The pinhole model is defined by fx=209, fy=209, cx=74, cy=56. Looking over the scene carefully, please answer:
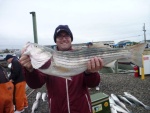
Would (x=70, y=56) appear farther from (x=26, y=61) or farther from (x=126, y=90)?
(x=126, y=90)

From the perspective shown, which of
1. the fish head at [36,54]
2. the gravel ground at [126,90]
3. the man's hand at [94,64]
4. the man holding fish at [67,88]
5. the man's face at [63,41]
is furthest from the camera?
the gravel ground at [126,90]

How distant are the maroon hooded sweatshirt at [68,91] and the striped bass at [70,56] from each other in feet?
1.00

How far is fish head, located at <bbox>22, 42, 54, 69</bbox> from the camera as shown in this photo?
2.59 metres

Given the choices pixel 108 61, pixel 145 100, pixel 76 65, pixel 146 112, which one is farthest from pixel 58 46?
pixel 145 100

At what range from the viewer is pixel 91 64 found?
9.20 feet

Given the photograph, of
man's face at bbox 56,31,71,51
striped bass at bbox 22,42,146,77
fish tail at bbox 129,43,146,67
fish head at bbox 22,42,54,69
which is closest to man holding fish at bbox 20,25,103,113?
man's face at bbox 56,31,71,51

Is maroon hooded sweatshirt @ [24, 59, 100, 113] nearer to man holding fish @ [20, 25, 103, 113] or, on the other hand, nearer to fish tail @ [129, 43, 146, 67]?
man holding fish @ [20, 25, 103, 113]

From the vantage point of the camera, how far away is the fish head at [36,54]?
2594 mm

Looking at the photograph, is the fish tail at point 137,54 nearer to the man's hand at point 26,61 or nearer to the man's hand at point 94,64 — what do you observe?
the man's hand at point 94,64

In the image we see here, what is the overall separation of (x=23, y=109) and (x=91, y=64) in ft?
20.5

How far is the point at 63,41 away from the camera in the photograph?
3.22m

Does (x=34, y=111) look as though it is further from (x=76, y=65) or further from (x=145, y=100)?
(x=76, y=65)

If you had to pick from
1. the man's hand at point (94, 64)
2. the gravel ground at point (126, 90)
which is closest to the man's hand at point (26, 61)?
the man's hand at point (94, 64)

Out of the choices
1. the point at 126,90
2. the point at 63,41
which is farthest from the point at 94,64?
the point at 126,90
